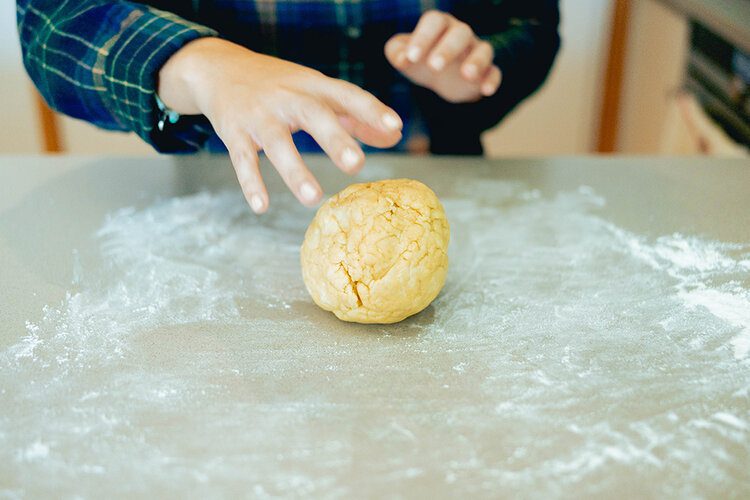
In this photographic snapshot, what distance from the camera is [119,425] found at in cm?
64

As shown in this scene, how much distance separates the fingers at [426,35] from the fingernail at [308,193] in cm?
33

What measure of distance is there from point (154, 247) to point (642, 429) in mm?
659

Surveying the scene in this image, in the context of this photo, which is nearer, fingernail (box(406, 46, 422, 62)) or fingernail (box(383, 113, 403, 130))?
fingernail (box(383, 113, 403, 130))

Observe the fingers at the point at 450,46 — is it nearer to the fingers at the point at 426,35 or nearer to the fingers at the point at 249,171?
the fingers at the point at 426,35

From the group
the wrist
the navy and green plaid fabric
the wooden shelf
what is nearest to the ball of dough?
the wrist

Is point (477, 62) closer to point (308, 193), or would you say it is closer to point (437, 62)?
point (437, 62)

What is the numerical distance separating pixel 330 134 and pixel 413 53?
0.28 m

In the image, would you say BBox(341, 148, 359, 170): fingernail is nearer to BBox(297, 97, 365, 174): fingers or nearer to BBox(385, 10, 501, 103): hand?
BBox(297, 97, 365, 174): fingers

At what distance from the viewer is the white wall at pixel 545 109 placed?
256cm

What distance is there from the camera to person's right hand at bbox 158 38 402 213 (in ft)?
2.47

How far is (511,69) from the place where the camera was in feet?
4.09

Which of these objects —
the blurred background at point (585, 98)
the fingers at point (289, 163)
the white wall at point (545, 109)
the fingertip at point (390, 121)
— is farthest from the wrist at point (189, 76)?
the white wall at point (545, 109)

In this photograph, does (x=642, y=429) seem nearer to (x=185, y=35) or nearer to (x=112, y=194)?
(x=185, y=35)

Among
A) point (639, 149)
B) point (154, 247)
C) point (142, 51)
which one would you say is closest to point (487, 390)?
point (154, 247)
